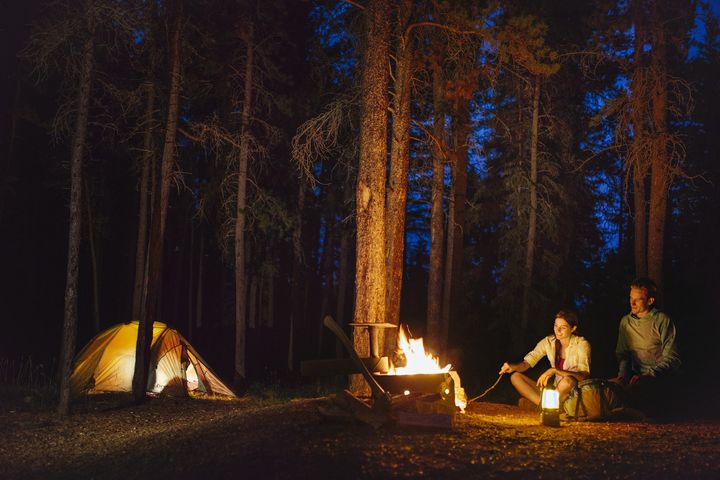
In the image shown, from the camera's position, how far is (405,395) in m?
7.99

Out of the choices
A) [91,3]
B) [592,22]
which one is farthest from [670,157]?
[91,3]

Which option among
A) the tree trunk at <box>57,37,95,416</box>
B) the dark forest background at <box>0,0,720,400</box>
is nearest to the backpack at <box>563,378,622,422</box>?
the dark forest background at <box>0,0,720,400</box>

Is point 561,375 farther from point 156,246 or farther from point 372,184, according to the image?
point 156,246

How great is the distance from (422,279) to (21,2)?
30.0 metres

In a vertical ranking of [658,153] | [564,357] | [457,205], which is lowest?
[564,357]

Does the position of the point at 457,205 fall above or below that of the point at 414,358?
above

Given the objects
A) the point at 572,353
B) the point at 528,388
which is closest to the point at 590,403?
the point at 572,353

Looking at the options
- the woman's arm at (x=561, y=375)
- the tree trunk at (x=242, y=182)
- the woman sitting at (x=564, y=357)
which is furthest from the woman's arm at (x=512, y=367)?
the tree trunk at (x=242, y=182)

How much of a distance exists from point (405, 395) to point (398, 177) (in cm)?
380

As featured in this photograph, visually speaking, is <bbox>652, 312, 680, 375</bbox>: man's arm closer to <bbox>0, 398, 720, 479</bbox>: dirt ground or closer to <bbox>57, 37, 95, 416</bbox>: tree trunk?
<bbox>0, 398, 720, 479</bbox>: dirt ground

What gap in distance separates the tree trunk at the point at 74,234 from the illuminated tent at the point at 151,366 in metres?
3.30

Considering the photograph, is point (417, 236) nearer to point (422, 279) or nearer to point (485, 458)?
point (422, 279)

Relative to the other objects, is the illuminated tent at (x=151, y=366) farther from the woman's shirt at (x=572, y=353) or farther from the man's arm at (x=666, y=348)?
the man's arm at (x=666, y=348)

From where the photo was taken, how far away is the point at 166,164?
1323cm
